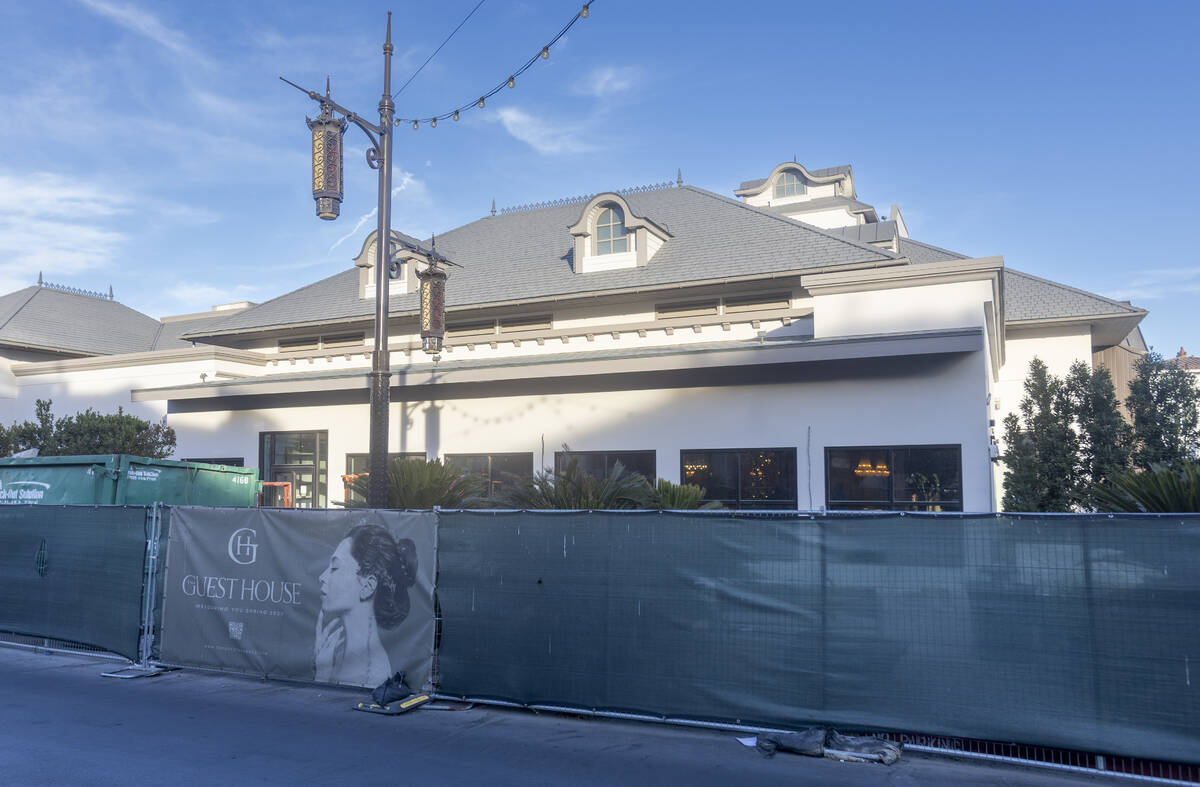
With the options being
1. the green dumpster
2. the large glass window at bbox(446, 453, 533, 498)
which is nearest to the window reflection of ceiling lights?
the large glass window at bbox(446, 453, 533, 498)

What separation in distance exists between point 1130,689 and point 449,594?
20.4 feet

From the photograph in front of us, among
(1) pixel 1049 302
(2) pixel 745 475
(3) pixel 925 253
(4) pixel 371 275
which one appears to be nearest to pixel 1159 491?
(2) pixel 745 475

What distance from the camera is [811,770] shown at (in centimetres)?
686

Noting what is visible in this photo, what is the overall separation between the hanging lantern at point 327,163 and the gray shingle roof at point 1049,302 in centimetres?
1908

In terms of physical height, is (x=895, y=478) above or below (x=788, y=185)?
below

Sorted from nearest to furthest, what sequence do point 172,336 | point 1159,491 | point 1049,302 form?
point 1159,491, point 1049,302, point 172,336

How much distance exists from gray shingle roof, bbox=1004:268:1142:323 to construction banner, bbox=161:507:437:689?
797 inches

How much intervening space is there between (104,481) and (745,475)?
1135 cm

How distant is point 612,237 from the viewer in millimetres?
22234

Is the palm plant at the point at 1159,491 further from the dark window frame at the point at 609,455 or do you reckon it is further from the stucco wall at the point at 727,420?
the dark window frame at the point at 609,455

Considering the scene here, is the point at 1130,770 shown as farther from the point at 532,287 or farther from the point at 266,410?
the point at 266,410

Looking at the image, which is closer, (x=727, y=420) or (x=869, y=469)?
(x=869, y=469)

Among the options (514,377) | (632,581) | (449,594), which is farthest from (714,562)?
(514,377)

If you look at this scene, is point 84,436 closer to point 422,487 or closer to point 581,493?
point 422,487
